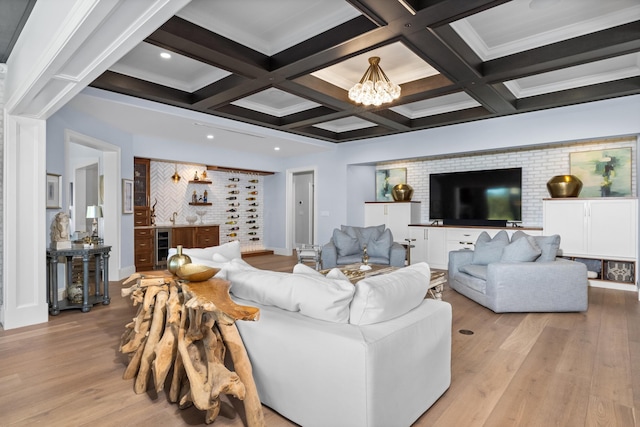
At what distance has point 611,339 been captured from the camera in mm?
3172

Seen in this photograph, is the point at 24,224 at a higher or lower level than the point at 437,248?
higher

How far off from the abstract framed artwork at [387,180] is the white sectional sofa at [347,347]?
5913 mm

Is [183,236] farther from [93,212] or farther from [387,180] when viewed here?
[387,180]

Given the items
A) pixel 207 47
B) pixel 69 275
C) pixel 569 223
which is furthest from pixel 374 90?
pixel 69 275

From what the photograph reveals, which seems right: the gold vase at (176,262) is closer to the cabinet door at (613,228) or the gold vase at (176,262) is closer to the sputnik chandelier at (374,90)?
the sputnik chandelier at (374,90)

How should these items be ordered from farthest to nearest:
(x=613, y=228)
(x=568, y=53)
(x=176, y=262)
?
(x=613, y=228) → (x=568, y=53) → (x=176, y=262)

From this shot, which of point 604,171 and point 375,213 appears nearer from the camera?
point 604,171

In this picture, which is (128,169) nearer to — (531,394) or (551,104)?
(531,394)

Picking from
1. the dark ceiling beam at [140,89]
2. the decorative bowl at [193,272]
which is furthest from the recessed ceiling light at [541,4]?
the dark ceiling beam at [140,89]

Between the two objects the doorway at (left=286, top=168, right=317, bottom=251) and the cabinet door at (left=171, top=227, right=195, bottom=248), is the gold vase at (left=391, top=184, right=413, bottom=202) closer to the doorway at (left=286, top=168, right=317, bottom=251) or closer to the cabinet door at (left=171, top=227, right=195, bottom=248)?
the doorway at (left=286, top=168, right=317, bottom=251)

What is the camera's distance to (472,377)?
8.02 ft

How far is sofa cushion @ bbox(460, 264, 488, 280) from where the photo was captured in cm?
434

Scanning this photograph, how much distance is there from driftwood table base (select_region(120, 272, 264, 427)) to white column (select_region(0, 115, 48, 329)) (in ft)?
5.81

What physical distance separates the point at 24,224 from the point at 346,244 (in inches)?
160
